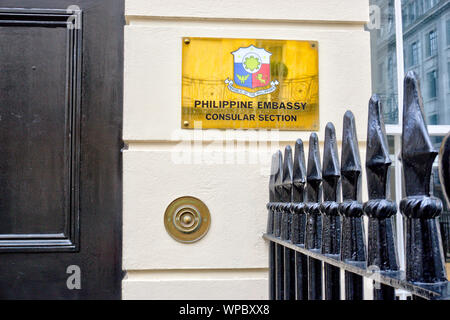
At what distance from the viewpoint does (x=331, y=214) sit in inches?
48.3

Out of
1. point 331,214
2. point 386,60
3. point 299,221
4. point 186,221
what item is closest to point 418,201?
point 331,214

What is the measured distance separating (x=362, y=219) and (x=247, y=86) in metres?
1.30

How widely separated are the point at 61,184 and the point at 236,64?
1.07 metres

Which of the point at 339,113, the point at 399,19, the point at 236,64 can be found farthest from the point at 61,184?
the point at 399,19

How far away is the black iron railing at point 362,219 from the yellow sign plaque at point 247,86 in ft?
1.70

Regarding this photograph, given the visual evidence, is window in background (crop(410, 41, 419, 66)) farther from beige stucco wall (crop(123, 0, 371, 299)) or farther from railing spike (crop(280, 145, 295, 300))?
railing spike (crop(280, 145, 295, 300))

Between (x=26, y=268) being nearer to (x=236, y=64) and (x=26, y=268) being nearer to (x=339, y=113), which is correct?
(x=236, y=64)

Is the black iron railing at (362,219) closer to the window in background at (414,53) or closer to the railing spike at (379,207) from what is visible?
the railing spike at (379,207)

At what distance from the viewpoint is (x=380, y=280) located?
933 millimetres

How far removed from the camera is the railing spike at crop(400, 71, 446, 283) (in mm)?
817

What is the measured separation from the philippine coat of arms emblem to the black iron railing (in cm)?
59

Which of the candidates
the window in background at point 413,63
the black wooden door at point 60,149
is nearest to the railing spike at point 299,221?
the black wooden door at point 60,149
